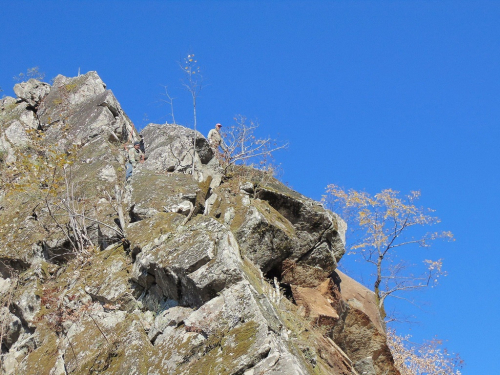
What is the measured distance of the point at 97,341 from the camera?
37.8ft

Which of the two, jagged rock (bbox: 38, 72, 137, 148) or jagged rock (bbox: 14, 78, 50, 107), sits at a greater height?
jagged rock (bbox: 14, 78, 50, 107)

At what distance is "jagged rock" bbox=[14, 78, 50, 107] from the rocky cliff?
11261mm

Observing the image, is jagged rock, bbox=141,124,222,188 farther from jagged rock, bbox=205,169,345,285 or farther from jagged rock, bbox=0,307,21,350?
jagged rock, bbox=0,307,21,350

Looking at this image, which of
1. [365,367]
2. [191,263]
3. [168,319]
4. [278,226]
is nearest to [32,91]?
[278,226]

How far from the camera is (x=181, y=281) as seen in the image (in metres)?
11.1

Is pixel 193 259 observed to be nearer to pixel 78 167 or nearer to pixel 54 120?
pixel 78 167

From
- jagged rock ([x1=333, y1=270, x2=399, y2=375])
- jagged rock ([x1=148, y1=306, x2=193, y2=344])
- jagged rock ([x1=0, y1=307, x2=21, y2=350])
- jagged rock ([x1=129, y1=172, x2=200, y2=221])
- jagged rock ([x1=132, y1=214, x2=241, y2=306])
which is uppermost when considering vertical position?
jagged rock ([x1=129, y1=172, x2=200, y2=221])

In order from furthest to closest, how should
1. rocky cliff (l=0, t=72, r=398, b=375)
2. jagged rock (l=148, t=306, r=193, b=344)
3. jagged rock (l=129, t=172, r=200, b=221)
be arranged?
jagged rock (l=129, t=172, r=200, b=221)
jagged rock (l=148, t=306, r=193, b=344)
rocky cliff (l=0, t=72, r=398, b=375)

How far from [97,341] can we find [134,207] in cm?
517

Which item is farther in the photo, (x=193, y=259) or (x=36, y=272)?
(x=36, y=272)

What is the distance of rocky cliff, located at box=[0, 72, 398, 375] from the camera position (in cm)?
1002

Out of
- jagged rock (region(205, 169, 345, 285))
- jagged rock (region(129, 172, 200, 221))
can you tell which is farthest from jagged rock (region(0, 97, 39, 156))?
jagged rock (region(205, 169, 345, 285))

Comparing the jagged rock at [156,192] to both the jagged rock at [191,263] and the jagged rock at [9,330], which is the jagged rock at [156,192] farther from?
the jagged rock at [9,330]

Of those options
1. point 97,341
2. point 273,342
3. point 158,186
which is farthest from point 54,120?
point 273,342
